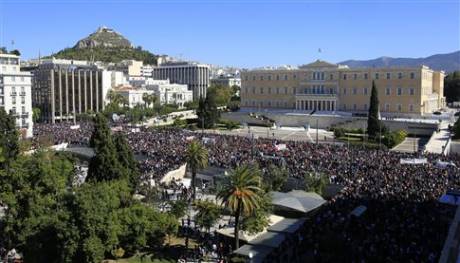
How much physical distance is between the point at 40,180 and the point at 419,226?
58.2 feet

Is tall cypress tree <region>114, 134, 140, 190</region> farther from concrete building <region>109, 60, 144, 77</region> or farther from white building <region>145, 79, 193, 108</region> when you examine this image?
concrete building <region>109, 60, 144, 77</region>

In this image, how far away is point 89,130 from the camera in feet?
208

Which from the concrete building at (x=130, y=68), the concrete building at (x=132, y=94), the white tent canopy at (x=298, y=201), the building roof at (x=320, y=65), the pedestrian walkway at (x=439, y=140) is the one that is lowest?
the white tent canopy at (x=298, y=201)

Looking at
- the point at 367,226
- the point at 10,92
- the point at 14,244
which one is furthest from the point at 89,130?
the point at 367,226

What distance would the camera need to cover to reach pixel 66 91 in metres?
97.4

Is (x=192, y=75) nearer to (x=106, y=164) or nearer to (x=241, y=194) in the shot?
(x=106, y=164)

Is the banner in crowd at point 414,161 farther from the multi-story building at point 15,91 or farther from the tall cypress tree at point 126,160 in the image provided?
the multi-story building at point 15,91

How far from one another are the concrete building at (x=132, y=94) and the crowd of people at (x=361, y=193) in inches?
2213

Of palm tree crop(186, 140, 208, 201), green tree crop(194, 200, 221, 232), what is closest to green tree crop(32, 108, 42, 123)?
palm tree crop(186, 140, 208, 201)

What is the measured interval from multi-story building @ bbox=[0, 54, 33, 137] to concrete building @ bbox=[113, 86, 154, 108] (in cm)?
3713

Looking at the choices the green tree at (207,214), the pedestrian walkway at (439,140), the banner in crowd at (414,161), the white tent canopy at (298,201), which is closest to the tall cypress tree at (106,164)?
the green tree at (207,214)

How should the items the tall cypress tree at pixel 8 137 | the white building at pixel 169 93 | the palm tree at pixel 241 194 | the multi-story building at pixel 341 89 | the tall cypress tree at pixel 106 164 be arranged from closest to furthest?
the palm tree at pixel 241 194 → the tall cypress tree at pixel 106 164 → the tall cypress tree at pixel 8 137 → the multi-story building at pixel 341 89 → the white building at pixel 169 93

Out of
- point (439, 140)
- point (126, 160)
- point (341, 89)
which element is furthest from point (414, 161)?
point (341, 89)

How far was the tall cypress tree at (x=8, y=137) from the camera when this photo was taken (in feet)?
121
